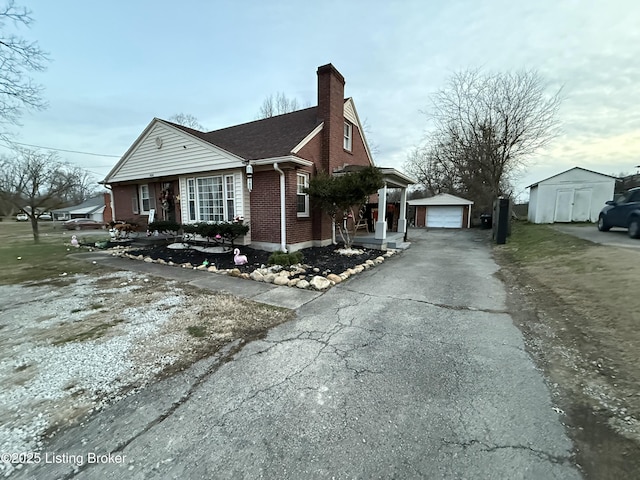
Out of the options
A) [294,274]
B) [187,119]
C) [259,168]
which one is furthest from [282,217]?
[187,119]

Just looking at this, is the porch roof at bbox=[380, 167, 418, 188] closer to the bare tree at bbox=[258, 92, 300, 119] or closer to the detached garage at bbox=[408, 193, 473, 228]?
the detached garage at bbox=[408, 193, 473, 228]

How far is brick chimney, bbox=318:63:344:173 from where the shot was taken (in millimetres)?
10102

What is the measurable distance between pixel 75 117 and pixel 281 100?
54.1ft

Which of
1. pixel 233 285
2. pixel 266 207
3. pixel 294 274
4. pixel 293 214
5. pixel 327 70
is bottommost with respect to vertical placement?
pixel 233 285

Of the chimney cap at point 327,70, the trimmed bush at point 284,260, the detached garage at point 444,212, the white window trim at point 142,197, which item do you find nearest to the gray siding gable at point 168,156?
the white window trim at point 142,197

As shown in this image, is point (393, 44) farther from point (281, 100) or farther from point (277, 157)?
point (281, 100)

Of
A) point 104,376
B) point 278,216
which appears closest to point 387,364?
point 104,376

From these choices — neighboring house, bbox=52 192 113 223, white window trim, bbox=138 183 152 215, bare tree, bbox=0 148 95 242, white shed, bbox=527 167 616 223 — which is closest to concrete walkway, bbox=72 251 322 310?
white window trim, bbox=138 183 152 215

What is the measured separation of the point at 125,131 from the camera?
1134 inches

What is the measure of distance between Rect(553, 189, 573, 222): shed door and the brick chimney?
16599mm

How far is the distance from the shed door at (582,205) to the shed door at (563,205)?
233 mm

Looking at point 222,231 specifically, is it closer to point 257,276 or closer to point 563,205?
point 257,276

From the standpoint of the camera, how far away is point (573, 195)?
17453mm

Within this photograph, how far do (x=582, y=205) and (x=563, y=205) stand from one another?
0.97 meters
